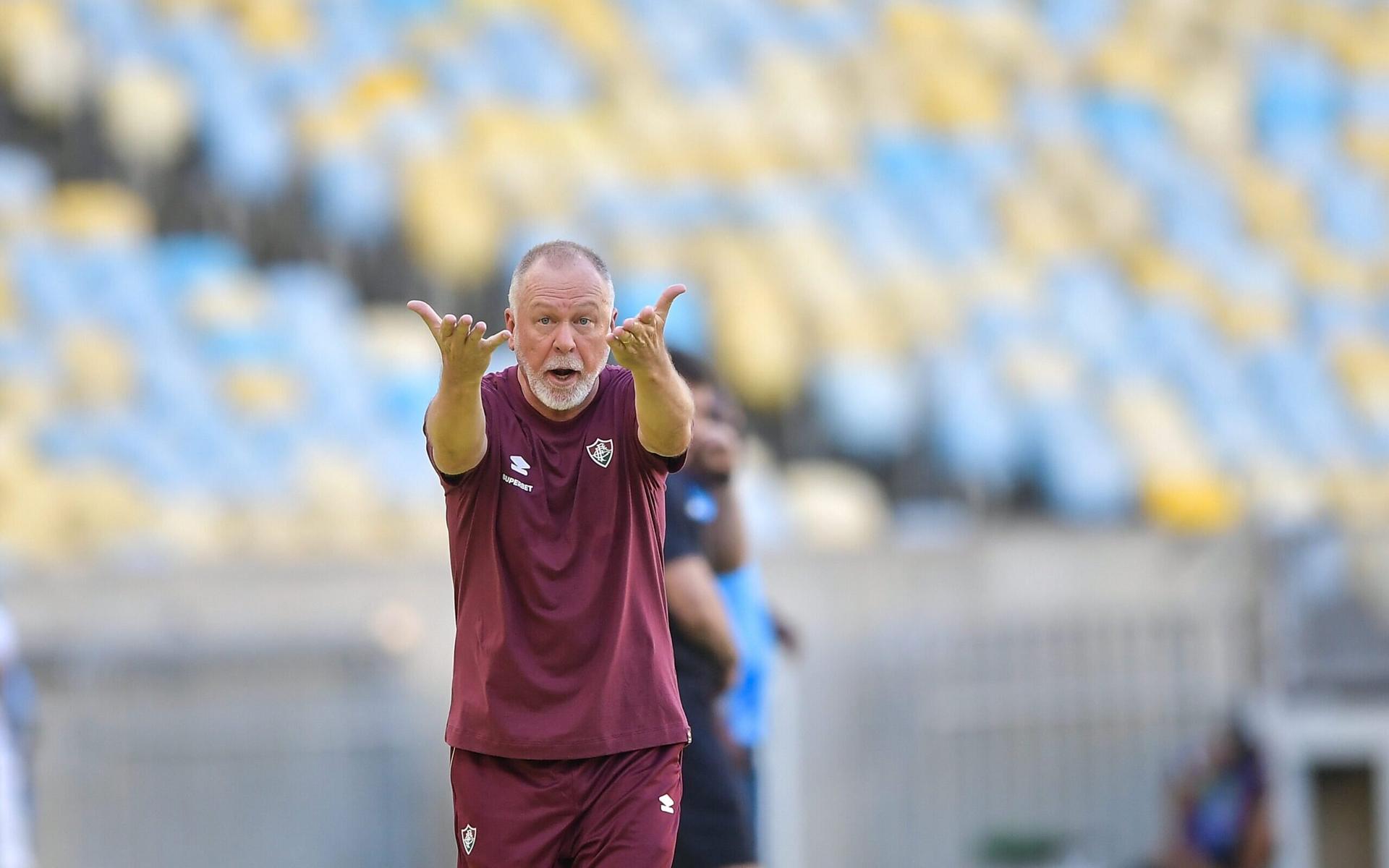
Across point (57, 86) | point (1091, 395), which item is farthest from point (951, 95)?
point (57, 86)

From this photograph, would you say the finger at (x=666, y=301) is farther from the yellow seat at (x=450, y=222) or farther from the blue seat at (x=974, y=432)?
the yellow seat at (x=450, y=222)

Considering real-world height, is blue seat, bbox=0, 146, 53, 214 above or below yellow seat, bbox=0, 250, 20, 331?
above

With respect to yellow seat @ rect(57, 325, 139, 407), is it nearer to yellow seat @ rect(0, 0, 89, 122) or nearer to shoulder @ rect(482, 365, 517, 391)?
yellow seat @ rect(0, 0, 89, 122)

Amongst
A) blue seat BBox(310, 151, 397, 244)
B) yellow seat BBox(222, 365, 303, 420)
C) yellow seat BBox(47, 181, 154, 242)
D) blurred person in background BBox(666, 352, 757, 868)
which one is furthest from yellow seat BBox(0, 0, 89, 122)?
blurred person in background BBox(666, 352, 757, 868)

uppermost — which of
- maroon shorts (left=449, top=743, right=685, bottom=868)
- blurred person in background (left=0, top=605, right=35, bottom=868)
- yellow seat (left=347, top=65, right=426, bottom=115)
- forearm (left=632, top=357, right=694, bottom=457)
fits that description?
yellow seat (left=347, top=65, right=426, bottom=115)

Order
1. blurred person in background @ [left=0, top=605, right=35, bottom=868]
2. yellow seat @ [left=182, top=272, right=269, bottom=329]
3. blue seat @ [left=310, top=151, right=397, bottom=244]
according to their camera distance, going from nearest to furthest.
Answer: blurred person in background @ [left=0, top=605, right=35, bottom=868] < yellow seat @ [left=182, top=272, right=269, bottom=329] < blue seat @ [left=310, top=151, right=397, bottom=244]

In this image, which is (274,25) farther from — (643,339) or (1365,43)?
(643,339)

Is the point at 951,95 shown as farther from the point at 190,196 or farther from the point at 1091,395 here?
the point at 190,196

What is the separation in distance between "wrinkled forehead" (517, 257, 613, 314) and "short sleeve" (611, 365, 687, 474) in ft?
0.53

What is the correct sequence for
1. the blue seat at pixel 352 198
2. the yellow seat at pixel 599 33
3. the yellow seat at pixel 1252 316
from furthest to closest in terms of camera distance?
the yellow seat at pixel 599 33 < the yellow seat at pixel 1252 316 < the blue seat at pixel 352 198

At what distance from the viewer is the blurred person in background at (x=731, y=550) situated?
473 cm

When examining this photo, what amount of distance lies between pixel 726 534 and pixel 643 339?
172 centimetres

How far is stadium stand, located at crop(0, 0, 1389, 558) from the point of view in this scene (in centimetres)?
1240

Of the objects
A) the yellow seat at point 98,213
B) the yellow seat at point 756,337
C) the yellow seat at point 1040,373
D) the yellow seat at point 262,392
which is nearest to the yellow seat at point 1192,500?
the yellow seat at point 1040,373
